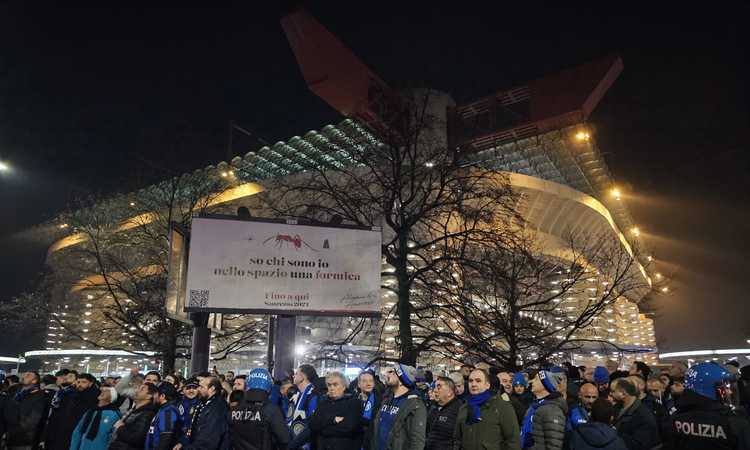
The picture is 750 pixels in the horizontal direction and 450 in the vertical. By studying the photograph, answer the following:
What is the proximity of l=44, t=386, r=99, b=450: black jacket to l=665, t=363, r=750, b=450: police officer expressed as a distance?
7333 mm

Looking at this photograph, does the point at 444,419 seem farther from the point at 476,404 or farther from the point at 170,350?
the point at 170,350

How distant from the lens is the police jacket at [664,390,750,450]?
10.8 ft

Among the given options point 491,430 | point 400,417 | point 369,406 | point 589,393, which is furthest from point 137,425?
point 589,393

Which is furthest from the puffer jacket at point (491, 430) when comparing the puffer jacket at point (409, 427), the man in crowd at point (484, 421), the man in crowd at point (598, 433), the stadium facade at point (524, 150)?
the stadium facade at point (524, 150)

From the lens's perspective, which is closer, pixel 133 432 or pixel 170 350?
pixel 133 432

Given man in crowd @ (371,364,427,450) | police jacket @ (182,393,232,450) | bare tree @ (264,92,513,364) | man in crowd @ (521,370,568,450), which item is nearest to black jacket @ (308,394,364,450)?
man in crowd @ (371,364,427,450)

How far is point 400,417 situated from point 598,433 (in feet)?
6.35

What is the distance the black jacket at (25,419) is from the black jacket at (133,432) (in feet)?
10.9

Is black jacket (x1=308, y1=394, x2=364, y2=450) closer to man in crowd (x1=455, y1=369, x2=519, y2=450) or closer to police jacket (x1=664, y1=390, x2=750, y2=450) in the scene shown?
man in crowd (x1=455, y1=369, x2=519, y2=450)

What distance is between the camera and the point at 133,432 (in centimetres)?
577

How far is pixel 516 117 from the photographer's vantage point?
219 ft

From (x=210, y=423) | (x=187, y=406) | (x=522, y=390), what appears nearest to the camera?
(x=210, y=423)

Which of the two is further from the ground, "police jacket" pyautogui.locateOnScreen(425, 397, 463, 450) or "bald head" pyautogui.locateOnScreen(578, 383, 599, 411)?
"bald head" pyautogui.locateOnScreen(578, 383, 599, 411)

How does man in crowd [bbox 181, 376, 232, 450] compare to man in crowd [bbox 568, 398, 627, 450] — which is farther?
man in crowd [bbox 181, 376, 232, 450]
